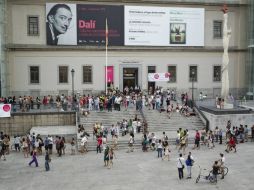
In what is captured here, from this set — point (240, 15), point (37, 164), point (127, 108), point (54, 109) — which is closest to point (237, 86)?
point (240, 15)

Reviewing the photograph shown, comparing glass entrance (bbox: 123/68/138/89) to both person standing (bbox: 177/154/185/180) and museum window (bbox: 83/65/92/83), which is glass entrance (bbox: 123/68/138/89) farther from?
person standing (bbox: 177/154/185/180)

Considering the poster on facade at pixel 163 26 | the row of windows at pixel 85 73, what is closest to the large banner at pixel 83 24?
the poster on facade at pixel 163 26

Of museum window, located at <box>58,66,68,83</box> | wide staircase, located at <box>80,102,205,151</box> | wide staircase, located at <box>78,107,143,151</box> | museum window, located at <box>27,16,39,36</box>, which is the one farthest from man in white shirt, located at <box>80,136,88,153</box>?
museum window, located at <box>27,16,39,36</box>

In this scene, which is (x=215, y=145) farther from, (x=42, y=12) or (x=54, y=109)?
(x=42, y=12)

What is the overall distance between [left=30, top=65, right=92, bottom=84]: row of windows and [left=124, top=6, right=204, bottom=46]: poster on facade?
524cm

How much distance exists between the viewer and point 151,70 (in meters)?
44.9

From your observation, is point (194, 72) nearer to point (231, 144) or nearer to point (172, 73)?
point (172, 73)

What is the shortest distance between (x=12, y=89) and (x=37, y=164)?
1946 cm

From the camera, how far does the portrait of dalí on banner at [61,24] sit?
41938 mm

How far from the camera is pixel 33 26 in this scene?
138 feet

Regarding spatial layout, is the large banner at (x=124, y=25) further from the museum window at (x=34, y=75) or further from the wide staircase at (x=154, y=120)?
the wide staircase at (x=154, y=120)

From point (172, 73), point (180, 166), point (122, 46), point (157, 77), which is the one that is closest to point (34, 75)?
point (122, 46)

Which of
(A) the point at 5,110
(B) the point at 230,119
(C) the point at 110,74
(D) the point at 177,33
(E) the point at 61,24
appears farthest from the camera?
(D) the point at 177,33

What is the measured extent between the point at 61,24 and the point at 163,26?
1111cm
